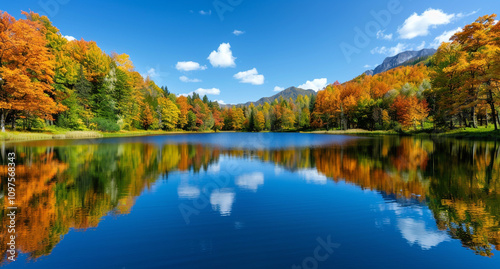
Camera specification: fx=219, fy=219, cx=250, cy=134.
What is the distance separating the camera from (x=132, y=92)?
6794 centimetres

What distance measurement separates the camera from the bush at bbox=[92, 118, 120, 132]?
178ft

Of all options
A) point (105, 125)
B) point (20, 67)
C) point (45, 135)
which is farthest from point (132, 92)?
point (20, 67)

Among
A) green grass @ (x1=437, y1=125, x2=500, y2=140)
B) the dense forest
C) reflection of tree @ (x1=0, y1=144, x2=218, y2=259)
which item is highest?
the dense forest

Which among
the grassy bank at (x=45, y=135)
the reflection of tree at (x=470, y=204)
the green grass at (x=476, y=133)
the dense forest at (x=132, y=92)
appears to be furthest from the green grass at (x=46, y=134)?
the green grass at (x=476, y=133)

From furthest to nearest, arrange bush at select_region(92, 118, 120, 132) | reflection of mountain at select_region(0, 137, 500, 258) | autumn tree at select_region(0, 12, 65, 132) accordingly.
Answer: bush at select_region(92, 118, 120, 132) → autumn tree at select_region(0, 12, 65, 132) → reflection of mountain at select_region(0, 137, 500, 258)

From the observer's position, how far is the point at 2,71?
33.8 meters

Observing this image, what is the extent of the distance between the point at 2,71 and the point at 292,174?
154 feet

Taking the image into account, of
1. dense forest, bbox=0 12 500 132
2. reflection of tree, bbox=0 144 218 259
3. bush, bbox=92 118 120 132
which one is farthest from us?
bush, bbox=92 118 120 132

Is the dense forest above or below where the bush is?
above

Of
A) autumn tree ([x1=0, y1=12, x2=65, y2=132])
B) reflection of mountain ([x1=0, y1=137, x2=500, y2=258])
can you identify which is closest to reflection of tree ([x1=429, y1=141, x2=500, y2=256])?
reflection of mountain ([x1=0, y1=137, x2=500, y2=258])

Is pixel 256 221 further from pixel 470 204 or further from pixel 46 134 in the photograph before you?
pixel 46 134

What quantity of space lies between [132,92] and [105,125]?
54.1 ft

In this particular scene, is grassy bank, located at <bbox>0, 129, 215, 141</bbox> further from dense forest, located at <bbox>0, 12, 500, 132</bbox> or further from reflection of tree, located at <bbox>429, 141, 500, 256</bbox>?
reflection of tree, located at <bbox>429, 141, 500, 256</bbox>

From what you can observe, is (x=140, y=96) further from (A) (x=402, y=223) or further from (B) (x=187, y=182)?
(A) (x=402, y=223)
